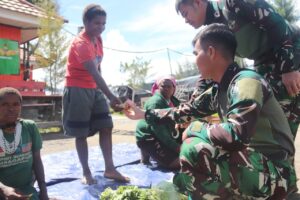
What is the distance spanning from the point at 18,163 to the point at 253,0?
207 cm

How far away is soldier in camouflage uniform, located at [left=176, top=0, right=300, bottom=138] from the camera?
2473 millimetres

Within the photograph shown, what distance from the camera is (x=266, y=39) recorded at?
8.39ft

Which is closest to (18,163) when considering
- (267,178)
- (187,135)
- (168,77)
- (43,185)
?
(43,185)

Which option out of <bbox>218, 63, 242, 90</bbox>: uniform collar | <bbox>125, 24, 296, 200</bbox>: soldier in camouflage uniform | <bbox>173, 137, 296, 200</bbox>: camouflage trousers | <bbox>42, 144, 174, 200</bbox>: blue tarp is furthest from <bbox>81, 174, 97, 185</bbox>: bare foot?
<bbox>218, 63, 242, 90</bbox>: uniform collar

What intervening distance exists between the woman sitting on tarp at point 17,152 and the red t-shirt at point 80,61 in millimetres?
839

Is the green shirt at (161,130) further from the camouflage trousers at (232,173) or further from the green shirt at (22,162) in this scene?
the camouflage trousers at (232,173)

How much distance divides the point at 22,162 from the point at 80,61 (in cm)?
116

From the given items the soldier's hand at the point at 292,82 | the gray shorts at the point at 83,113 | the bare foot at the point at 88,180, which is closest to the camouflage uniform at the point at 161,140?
the gray shorts at the point at 83,113

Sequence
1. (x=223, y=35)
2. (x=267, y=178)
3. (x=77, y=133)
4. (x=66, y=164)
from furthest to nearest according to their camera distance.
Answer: (x=66, y=164) < (x=77, y=133) < (x=223, y=35) < (x=267, y=178)

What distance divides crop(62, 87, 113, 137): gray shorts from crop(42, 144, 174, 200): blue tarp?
51 cm

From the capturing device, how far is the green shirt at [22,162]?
2949 mm

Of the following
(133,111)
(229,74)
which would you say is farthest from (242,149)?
(133,111)

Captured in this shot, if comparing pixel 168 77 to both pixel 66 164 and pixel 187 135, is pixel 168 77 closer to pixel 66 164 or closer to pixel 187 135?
pixel 66 164

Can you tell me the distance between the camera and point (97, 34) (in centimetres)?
391
